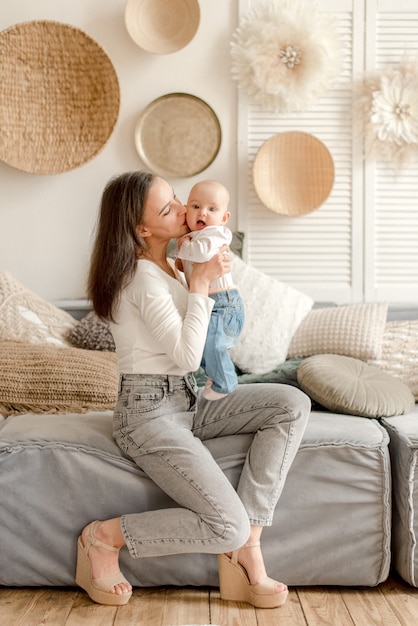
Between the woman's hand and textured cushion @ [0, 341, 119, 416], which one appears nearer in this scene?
the woman's hand

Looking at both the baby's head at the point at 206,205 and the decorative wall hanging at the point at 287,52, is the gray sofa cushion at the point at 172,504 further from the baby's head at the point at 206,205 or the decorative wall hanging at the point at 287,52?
the decorative wall hanging at the point at 287,52

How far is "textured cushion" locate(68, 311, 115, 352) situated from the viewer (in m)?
2.65

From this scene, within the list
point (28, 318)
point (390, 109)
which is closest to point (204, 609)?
point (28, 318)

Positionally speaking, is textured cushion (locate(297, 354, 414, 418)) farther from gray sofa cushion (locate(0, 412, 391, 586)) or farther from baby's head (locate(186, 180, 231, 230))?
baby's head (locate(186, 180, 231, 230))

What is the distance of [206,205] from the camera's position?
6.20ft

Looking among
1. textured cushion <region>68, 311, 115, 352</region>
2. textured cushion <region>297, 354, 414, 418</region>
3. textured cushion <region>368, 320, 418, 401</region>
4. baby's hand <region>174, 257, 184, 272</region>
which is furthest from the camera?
textured cushion <region>68, 311, 115, 352</region>

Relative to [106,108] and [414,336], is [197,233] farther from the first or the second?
[106,108]

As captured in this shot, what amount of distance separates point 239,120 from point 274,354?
108 centimetres

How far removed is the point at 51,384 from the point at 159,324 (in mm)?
579

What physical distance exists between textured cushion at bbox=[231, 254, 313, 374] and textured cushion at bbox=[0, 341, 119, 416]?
0.52 metres

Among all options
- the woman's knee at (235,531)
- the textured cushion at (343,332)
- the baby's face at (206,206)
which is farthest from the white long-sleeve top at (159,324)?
→ the textured cushion at (343,332)

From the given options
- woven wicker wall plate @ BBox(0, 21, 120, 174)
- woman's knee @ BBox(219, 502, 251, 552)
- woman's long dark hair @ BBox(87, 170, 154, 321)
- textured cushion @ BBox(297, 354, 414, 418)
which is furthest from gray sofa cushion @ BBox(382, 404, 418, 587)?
woven wicker wall plate @ BBox(0, 21, 120, 174)

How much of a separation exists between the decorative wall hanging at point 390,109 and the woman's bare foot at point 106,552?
1961mm

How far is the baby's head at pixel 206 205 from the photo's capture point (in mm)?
1884
